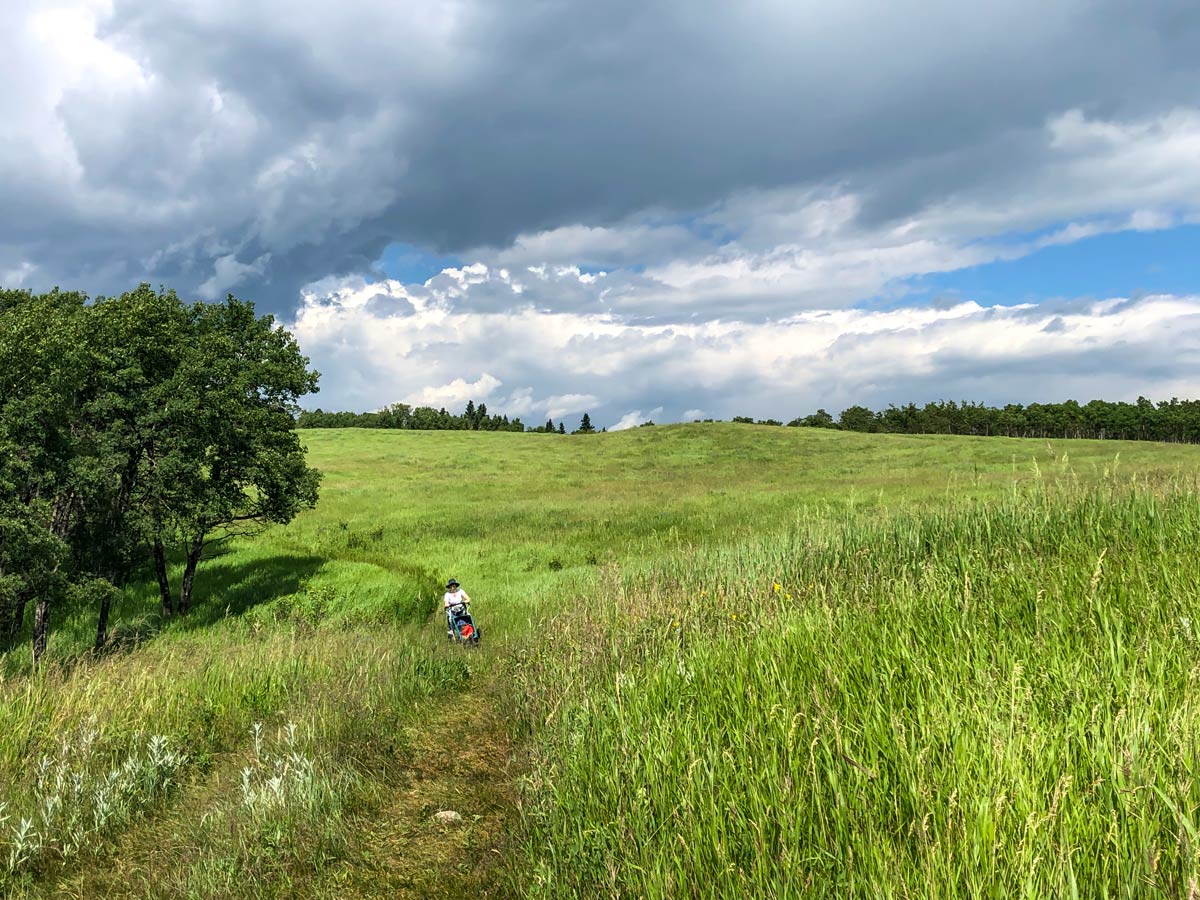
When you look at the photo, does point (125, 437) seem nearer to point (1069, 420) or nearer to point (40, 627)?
point (40, 627)

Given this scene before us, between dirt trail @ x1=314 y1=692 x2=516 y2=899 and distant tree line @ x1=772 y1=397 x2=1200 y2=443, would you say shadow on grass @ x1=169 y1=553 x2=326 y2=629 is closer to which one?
dirt trail @ x1=314 y1=692 x2=516 y2=899

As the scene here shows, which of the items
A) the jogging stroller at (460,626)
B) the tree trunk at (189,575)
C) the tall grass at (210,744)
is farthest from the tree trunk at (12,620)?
the jogging stroller at (460,626)

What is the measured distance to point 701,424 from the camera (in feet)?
305

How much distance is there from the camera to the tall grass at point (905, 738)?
2443mm

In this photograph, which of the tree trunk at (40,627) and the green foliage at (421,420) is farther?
the green foliage at (421,420)

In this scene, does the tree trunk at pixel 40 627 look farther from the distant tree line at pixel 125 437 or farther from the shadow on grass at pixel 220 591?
the shadow on grass at pixel 220 591

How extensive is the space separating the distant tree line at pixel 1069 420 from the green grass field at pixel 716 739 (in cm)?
11849

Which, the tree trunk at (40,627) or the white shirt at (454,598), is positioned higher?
the white shirt at (454,598)

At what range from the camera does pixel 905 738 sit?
136 inches

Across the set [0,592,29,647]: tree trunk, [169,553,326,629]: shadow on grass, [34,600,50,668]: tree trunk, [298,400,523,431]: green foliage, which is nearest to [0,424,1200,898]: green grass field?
[0,592,29,647]: tree trunk

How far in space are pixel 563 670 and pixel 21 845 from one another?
508cm

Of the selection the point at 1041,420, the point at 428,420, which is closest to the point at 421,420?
the point at 428,420

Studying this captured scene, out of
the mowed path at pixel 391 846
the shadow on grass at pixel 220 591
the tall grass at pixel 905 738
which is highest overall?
the tall grass at pixel 905 738

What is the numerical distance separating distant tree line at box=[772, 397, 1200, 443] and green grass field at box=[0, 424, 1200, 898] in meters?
118
